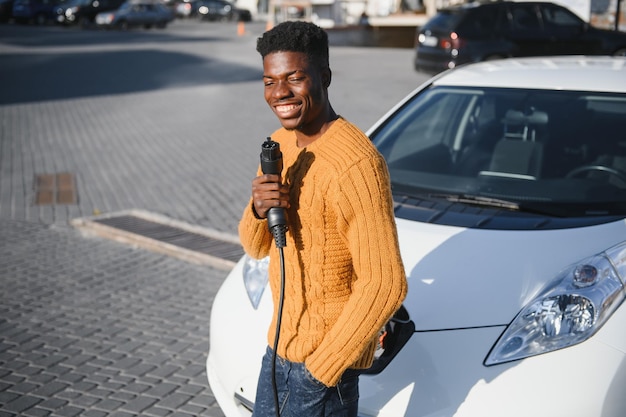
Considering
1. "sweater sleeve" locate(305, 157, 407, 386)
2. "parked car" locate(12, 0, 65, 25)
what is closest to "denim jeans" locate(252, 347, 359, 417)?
"sweater sleeve" locate(305, 157, 407, 386)

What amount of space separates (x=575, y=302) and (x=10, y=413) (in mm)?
2784

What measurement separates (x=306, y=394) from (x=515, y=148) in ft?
7.99

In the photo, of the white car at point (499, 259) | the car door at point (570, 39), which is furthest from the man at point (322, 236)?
the car door at point (570, 39)

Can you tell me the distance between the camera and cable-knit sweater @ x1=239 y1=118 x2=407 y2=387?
6.05 ft

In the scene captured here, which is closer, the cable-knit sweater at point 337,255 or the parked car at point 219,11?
the cable-knit sweater at point 337,255

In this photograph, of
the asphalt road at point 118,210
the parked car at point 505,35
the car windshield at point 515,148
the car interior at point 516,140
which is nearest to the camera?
the car windshield at point 515,148

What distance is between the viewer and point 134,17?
40844 millimetres

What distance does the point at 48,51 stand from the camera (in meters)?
25.6

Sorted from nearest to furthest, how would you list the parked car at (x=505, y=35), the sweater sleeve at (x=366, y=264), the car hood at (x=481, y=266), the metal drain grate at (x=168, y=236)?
the sweater sleeve at (x=366, y=264) < the car hood at (x=481, y=266) < the metal drain grate at (x=168, y=236) < the parked car at (x=505, y=35)

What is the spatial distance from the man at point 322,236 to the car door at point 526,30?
14.8 m

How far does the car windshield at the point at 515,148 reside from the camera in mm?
3582

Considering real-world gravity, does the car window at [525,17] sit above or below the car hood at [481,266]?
above

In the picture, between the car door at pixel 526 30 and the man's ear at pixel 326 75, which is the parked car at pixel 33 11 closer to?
the car door at pixel 526 30

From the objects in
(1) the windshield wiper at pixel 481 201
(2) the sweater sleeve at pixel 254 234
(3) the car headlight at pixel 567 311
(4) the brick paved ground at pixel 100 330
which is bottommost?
(4) the brick paved ground at pixel 100 330
